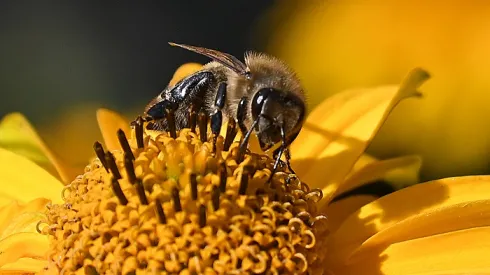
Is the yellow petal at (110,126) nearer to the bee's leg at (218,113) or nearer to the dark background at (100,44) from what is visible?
the bee's leg at (218,113)

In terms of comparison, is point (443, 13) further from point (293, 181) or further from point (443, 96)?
point (293, 181)

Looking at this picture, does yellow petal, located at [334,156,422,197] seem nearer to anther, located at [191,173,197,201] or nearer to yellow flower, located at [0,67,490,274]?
yellow flower, located at [0,67,490,274]

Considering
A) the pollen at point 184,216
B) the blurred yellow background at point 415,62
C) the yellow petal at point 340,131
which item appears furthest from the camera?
the blurred yellow background at point 415,62

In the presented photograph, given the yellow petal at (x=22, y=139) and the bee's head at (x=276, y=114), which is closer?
the bee's head at (x=276, y=114)

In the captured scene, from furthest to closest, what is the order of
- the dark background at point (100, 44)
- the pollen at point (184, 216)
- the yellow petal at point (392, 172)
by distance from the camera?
the dark background at point (100, 44) → the yellow petal at point (392, 172) → the pollen at point (184, 216)

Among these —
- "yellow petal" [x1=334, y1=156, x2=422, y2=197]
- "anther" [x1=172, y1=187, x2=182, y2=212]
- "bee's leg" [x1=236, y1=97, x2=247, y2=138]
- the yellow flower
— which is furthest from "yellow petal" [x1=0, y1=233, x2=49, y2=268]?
"yellow petal" [x1=334, y1=156, x2=422, y2=197]

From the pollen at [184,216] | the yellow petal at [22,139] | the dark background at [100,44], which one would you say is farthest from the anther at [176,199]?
the dark background at [100,44]
